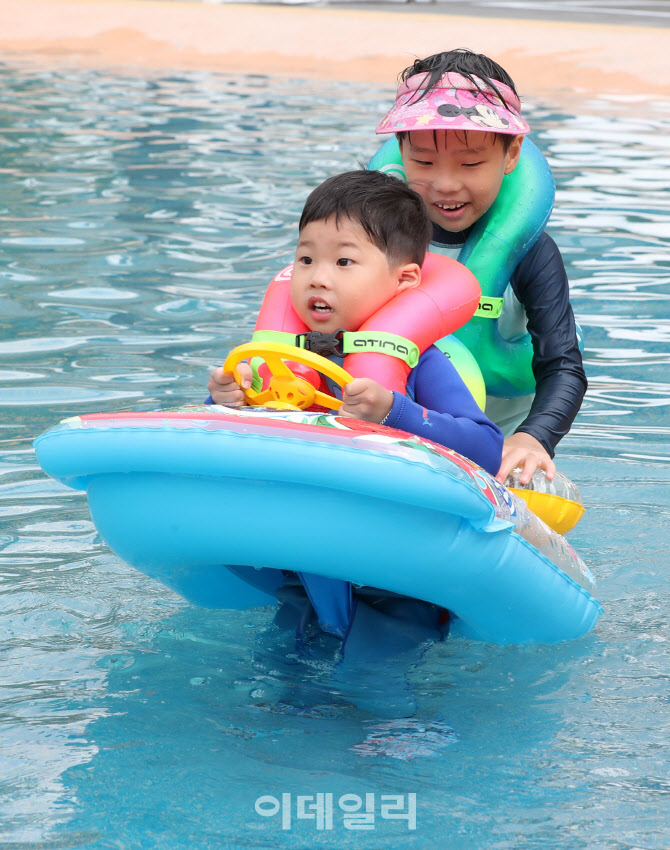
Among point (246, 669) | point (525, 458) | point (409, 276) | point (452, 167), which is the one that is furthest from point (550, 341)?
point (246, 669)

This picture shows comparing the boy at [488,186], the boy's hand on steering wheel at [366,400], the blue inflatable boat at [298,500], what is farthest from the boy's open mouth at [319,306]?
the boy at [488,186]

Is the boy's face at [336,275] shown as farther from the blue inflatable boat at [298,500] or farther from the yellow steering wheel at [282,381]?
the blue inflatable boat at [298,500]

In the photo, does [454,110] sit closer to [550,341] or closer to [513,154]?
[513,154]

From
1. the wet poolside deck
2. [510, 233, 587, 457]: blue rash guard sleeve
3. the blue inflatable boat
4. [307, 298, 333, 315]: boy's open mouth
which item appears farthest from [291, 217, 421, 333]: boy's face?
the wet poolside deck

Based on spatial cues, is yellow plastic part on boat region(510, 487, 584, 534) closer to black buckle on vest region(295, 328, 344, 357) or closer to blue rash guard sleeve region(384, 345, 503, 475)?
blue rash guard sleeve region(384, 345, 503, 475)

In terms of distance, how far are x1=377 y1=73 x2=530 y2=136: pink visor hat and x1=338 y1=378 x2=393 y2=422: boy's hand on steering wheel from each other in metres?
0.90

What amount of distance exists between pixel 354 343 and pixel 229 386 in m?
0.30

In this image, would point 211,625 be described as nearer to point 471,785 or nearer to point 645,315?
point 471,785

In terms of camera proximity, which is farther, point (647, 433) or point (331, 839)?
point (647, 433)

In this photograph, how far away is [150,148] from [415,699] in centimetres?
822

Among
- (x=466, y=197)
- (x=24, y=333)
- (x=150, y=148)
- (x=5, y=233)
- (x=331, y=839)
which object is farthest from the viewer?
(x=150, y=148)

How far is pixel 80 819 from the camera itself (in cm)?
213

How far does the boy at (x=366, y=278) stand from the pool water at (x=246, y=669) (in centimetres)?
59

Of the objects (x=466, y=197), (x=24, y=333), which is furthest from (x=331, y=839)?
(x=24, y=333)
